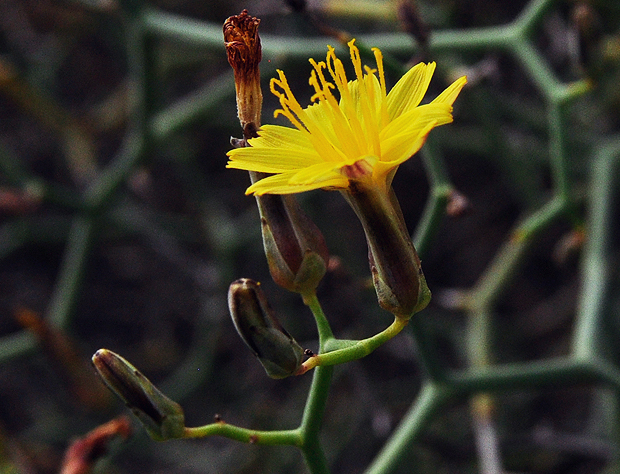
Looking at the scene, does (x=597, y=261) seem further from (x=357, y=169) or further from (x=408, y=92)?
(x=357, y=169)

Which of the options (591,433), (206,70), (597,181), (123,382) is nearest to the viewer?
(123,382)

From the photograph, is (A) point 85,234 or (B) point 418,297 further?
(A) point 85,234

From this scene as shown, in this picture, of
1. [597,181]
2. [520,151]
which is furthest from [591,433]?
[520,151]

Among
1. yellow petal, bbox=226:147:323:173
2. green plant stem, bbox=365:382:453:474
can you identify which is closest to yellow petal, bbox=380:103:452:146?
yellow petal, bbox=226:147:323:173

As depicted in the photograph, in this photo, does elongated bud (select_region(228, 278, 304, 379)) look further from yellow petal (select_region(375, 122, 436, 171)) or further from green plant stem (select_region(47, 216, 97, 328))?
green plant stem (select_region(47, 216, 97, 328))

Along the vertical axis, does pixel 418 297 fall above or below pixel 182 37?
below

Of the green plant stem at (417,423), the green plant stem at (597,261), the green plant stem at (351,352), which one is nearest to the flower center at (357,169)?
the green plant stem at (351,352)

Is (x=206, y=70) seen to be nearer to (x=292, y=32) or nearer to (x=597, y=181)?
(x=292, y=32)

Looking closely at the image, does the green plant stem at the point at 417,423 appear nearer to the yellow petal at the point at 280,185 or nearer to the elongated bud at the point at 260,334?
the elongated bud at the point at 260,334
